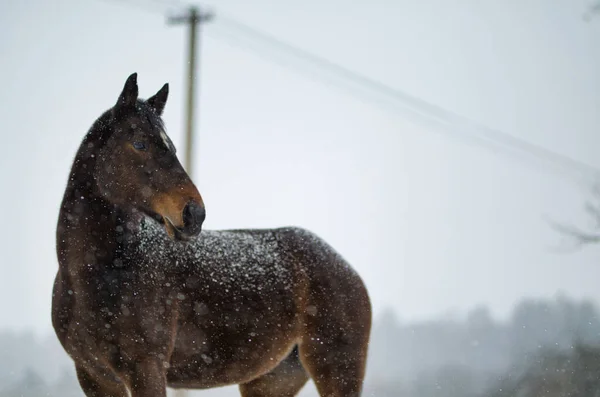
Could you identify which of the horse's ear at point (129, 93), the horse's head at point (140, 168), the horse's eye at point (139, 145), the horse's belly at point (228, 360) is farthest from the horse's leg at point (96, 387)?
the horse's ear at point (129, 93)

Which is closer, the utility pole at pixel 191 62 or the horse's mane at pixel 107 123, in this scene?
the horse's mane at pixel 107 123

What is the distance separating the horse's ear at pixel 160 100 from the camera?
3793 millimetres

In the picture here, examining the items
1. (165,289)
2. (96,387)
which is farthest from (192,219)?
(96,387)

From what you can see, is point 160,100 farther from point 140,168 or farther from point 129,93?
point 140,168

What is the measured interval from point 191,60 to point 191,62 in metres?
0.03

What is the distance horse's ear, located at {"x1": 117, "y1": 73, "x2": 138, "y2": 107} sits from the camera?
3510mm

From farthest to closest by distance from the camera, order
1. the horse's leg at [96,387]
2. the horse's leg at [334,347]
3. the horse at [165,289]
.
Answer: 1. the horse's leg at [334,347]
2. the horse's leg at [96,387]
3. the horse at [165,289]

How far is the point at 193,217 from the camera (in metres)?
3.29

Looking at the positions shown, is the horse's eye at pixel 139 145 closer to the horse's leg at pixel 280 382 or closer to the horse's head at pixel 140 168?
the horse's head at pixel 140 168

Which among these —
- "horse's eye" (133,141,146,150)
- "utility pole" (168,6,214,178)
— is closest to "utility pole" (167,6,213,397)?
"utility pole" (168,6,214,178)

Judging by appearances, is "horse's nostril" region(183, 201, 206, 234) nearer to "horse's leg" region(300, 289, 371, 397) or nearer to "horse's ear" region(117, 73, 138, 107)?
"horse's ear" region(117, 73, 138, 107)

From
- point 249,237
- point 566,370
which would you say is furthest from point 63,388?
point 566,370

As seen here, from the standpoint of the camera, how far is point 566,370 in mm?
9141

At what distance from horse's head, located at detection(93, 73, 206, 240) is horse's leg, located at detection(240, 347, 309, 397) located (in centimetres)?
156
